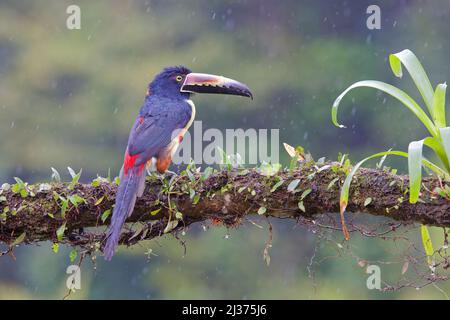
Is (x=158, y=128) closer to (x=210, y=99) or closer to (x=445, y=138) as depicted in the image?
(x=445, y=138)

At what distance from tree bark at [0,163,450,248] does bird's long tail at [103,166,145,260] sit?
6 centimetres

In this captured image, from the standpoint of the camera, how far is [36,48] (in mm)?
11141

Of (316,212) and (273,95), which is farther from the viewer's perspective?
(273,95)

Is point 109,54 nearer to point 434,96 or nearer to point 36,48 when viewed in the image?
point 36,48

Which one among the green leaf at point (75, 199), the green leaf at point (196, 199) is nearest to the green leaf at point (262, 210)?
the green leaf at point (196, 199)

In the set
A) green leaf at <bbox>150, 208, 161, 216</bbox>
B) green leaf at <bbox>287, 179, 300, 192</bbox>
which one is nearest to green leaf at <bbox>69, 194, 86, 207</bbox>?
green leaf at <bbox>150, 208, 161, 216</bbox>

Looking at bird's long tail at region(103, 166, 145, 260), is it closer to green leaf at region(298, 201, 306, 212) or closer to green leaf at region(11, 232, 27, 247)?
green leaf at region(11, 232, 27, 247)

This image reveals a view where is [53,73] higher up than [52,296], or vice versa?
[53,73]

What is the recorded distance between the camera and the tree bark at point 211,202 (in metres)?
2.88

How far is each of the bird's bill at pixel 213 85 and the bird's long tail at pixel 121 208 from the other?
1.01 m

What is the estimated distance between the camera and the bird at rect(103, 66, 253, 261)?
305 centimetres

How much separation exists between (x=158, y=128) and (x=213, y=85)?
15.8 inches

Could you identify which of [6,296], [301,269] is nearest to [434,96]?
[301,269]

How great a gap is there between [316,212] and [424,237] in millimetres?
485
